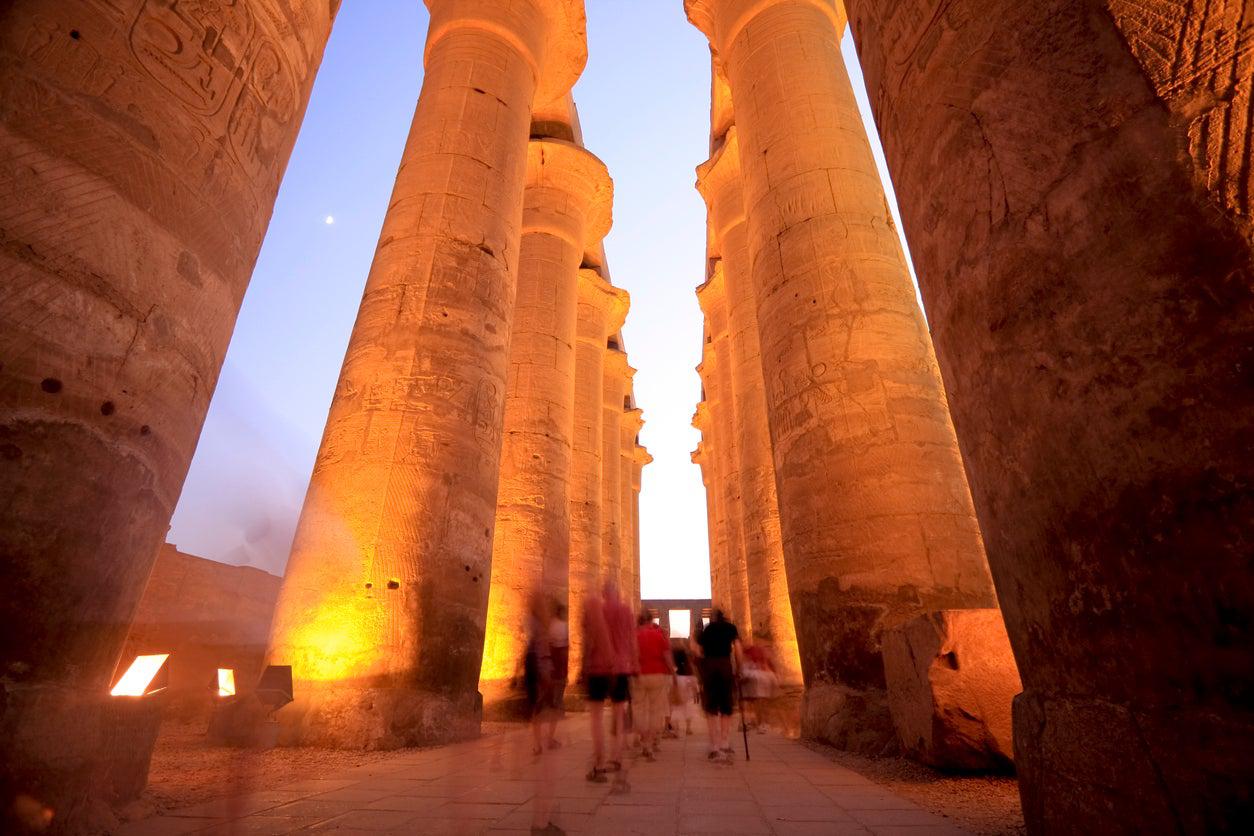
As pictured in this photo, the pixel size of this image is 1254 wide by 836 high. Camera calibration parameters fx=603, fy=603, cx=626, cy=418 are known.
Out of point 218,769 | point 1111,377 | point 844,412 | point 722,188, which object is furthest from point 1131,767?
point 722,188

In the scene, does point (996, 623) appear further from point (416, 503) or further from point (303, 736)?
point (303, 736)

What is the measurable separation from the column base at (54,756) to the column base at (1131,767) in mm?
2998

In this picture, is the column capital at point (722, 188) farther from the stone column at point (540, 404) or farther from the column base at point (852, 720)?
the column base at point (852, 720)

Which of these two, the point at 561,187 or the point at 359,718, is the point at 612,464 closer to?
the point at 561,187

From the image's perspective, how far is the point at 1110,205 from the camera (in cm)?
153

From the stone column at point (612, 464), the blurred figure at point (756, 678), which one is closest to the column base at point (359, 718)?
the blurred figure at point (756, 678)

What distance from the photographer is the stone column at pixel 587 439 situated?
13.7 metres

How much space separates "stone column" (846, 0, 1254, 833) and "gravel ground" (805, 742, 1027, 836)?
3.49 ft

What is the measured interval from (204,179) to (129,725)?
7.53ft

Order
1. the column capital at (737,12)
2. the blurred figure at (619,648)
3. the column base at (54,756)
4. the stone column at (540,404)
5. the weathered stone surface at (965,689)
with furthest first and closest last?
the stone column at (540,404) → the column capital at (737,12) → the blurred figure at (619,648) → the weathered stone surface at (965,689) → the column base at (54,756)

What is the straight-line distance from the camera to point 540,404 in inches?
457

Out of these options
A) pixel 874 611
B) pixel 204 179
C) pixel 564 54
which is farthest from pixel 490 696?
pixel 564 54

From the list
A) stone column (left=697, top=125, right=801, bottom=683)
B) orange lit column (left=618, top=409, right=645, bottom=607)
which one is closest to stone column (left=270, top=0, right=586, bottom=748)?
stone column (left=697, top=125, right=801, bottom=683)

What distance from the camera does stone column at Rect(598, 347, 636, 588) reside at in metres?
15.9
